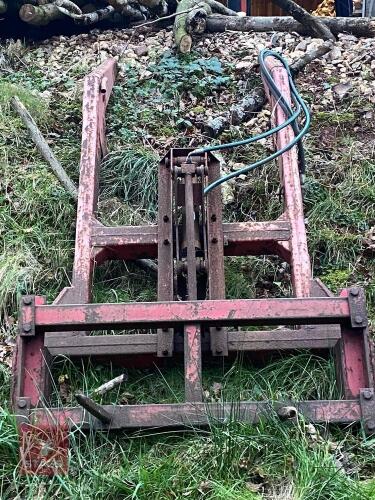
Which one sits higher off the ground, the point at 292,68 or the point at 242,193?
the point at 292,68

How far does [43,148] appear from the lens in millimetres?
5332

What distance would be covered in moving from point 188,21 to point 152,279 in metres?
3.49

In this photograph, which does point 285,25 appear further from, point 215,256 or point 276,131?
point 215,256

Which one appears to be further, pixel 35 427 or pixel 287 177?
pixel 287 177

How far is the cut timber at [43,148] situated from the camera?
16.6 feet

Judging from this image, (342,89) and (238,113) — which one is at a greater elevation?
(342,89)

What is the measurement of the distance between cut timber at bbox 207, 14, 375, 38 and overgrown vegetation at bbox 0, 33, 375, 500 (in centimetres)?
78

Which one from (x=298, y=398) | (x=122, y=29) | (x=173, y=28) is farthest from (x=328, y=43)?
(x=298, y=398)

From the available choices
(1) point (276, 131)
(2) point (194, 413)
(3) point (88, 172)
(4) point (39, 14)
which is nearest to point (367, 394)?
(2) point (194, 413)

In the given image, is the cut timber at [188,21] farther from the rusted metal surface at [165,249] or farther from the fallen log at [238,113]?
the rusted metal surface at [165,249]

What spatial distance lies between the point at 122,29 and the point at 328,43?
87.4 inches

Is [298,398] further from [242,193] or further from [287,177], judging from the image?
[242,193]

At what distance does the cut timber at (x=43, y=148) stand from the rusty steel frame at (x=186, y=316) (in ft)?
1.71

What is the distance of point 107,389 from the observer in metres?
3.57
